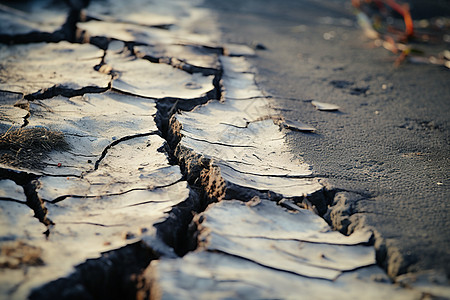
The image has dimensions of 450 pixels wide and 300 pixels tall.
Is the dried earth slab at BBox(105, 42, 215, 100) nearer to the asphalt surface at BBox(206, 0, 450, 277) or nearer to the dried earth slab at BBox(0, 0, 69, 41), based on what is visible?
the asphalt surface at BBox(206, 0, 450, 277)

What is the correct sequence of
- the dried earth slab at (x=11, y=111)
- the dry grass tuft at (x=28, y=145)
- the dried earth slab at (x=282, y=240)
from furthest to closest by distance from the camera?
the dried earth slab at (x=11, y=111) < the dry grass tuft at (x=28, y=145) < the dried earth slab at (x=282, y=240)

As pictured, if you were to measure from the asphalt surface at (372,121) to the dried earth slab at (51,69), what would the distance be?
1.24 m

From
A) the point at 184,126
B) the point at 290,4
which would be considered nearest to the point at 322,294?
the point at 184,126

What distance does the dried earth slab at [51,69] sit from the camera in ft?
7.43

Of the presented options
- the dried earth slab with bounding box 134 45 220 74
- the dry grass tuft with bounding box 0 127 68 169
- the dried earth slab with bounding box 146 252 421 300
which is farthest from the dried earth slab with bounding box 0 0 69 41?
the dried earth slab with bounding box 146 252 421 300

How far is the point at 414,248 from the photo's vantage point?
4.19 feet

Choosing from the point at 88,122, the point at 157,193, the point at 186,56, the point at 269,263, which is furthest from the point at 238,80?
the point at 269,263

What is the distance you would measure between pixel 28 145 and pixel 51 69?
1069mm

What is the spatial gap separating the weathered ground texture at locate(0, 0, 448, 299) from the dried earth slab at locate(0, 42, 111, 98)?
13 mm

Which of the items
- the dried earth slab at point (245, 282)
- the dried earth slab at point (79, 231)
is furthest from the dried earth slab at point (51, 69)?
the dried earth slab at point (245, 282)

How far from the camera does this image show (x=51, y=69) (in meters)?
2.54

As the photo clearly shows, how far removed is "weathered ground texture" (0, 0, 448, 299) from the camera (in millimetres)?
1150

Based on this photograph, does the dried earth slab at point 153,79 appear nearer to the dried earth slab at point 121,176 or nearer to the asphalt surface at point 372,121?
the asphalt surface at point 372,121

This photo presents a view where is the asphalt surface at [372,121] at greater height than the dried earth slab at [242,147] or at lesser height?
greater
